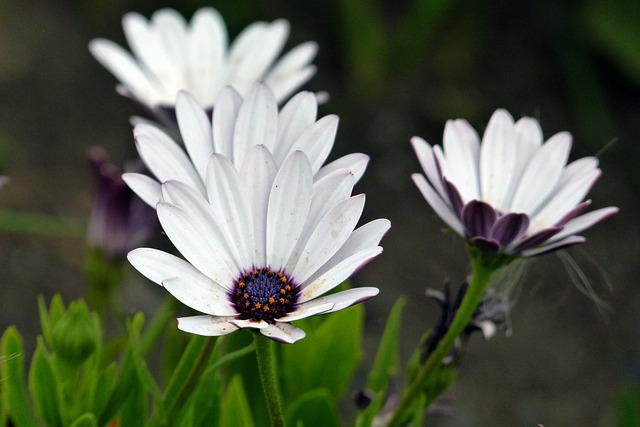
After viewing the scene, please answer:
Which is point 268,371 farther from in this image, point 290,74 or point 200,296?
point 290,74

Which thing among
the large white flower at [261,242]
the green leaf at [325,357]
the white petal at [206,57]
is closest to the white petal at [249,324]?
the large white flower at [261,242]

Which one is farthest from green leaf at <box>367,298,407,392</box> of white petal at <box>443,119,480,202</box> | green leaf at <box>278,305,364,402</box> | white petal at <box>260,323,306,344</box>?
white petal at <box>260,323,306,344</box>

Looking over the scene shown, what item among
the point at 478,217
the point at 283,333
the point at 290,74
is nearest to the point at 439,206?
the point at 478,217

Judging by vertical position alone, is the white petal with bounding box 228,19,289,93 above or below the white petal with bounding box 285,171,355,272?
above

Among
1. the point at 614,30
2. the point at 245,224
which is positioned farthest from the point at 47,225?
the point at 614,30

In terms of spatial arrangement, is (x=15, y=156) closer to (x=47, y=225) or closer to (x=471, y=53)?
(x=47, y=225)

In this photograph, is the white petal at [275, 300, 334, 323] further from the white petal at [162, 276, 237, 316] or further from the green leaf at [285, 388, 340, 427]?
the green leaf at [285, 388, 340, 427]
